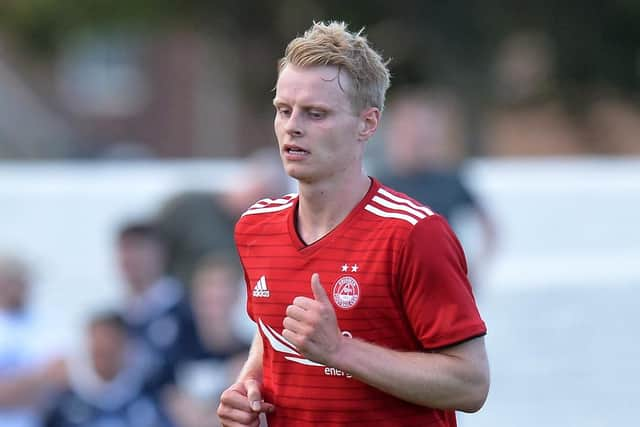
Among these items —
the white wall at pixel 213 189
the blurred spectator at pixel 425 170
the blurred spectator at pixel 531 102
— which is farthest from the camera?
the blurred spectator at pixel 531 102

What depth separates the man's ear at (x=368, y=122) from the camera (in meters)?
3.10

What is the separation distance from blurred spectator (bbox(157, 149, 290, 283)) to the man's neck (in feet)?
14.4

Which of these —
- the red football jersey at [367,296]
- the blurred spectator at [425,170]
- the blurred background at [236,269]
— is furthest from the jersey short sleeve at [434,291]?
the blurred spectator at [425,170]

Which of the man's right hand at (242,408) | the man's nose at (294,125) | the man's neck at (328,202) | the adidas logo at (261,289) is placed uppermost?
the man's nose at (294,125)

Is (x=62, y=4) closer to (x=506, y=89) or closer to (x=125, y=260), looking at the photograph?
(x=506, y=89)

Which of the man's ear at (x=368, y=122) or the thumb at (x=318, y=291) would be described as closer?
the thumb at (x=318, y=291)

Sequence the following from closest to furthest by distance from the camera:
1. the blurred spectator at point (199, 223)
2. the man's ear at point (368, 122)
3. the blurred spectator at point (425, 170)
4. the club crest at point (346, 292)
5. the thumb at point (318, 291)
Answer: the thumb at point (318, 291) → the club crest at point (346, 292) → the man's ear at point (368, 122) → the blurred spectator at point (425, 170) → the blurred spectator at point (199, 223)

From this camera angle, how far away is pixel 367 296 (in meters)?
2.98

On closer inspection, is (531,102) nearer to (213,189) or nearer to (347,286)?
(213,189)

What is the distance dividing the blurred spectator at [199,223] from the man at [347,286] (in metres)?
4.40

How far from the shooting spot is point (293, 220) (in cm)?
321

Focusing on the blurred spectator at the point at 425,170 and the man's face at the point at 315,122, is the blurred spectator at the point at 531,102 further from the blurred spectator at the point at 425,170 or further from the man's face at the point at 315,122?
the man's face at the point at 315,122

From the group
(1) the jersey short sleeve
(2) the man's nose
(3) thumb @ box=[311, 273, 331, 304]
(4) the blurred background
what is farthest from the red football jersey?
(4) the blurred background

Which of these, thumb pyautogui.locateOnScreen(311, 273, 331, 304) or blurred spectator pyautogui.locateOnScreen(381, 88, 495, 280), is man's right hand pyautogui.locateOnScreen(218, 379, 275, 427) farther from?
blurred spectator pyautogui.locateOnScreen(381, 88, 495, 280)
